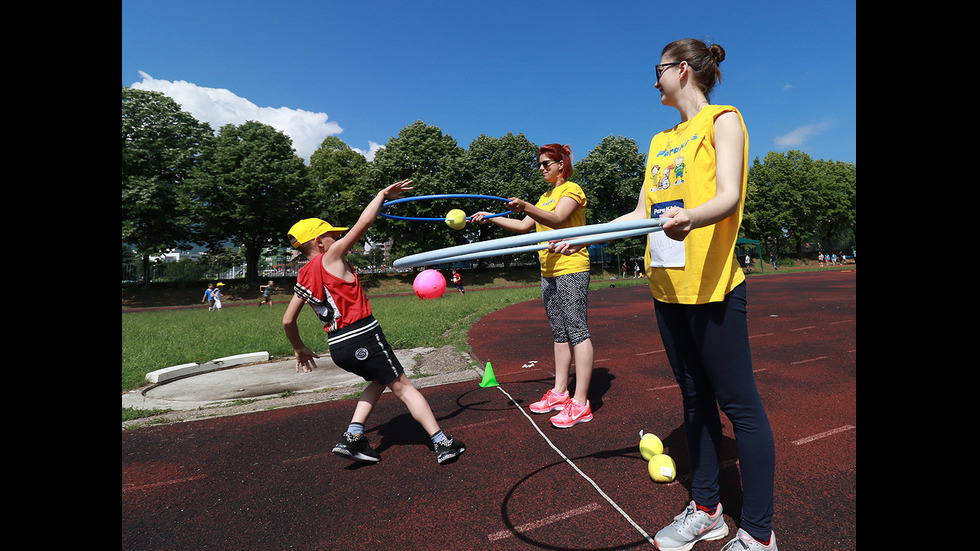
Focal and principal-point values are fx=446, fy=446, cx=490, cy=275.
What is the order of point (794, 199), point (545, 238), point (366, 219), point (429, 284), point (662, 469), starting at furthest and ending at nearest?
point (794, 199)
point (429, 284)
point (366, 219)
point (662, 469)
point (545, 238)

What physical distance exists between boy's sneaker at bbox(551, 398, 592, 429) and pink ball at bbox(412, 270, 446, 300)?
4.99ft

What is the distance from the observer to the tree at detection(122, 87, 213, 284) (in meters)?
31.2

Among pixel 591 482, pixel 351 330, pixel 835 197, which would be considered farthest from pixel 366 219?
pixel 835 197

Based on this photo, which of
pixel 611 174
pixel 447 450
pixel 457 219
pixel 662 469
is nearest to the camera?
pixel 662 469

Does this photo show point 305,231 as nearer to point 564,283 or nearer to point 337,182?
point 564,283

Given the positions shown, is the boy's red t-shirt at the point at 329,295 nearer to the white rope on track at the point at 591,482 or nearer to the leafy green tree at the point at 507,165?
the white rope on track at the point at 591,482

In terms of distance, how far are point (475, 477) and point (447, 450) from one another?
345mm

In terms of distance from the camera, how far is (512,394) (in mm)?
5004

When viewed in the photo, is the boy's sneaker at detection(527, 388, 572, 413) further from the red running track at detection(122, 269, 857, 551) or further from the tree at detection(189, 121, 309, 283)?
the tree at detection(189, 121, 309, 283)

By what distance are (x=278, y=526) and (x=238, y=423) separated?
2.24m

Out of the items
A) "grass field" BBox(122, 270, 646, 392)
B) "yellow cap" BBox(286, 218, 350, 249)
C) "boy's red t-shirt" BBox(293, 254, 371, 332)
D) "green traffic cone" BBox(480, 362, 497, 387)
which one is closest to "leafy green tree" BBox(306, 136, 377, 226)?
"grass field" BBox(122, 270, 646, 392)

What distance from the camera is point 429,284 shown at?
4203mm

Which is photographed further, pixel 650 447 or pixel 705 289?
pixel 650 447

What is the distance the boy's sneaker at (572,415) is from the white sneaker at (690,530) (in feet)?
5.10
